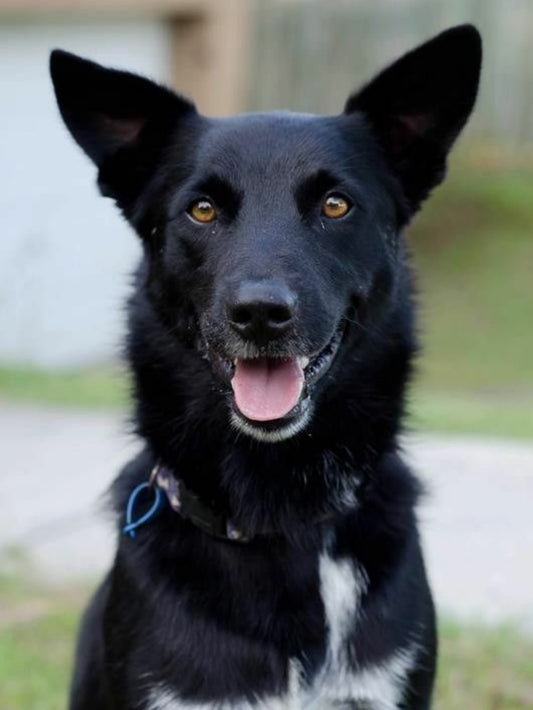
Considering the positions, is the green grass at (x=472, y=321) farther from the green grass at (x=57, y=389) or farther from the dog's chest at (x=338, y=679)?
the dog's chest at (x=338, y=679)

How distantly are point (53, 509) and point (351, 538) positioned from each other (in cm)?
274

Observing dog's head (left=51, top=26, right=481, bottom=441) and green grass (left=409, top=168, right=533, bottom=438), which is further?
green grass (left=409, top=168, right=533, bottom=438)

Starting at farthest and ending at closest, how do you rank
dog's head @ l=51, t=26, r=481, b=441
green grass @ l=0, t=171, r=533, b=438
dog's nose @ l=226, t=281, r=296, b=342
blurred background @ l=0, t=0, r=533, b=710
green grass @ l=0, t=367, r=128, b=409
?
green grass @ l=0, t=171, r=533, b=438
green grass @ l=0, t=367, r=128, b=409
blurred background @ l=0, t=0, r=533, b=710
dog's head @ l=51, t=26, r=481, b=441
dog's nose @ l=226, t=281, r=296, b=342

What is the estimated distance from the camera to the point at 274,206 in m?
2.88

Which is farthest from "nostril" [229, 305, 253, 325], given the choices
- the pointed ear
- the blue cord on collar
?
the pointed ear

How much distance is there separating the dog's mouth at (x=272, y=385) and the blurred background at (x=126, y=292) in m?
0.47

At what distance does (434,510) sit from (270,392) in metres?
2.73

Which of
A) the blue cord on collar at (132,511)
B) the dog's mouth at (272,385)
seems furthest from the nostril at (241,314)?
the blue cord on collar at (132,511)

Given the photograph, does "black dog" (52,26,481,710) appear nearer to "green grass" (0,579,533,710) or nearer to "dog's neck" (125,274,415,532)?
"dog's neck" (125,274,415,532)

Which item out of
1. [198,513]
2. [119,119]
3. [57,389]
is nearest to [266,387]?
[198,513]

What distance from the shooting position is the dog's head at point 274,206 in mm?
2740

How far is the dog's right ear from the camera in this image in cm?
303

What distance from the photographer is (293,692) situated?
277 centimetres

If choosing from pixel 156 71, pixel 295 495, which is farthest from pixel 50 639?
pixel 156 71
